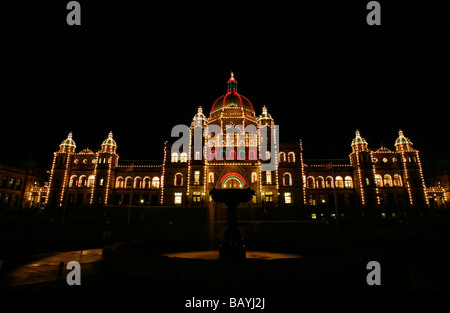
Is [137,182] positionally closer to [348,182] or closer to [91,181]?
[91,181]

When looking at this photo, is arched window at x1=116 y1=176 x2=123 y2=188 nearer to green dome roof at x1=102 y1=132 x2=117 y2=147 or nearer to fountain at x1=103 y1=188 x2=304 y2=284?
green dome roof at x1=102 y1=132 x2=117 y2=147

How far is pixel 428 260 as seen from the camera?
33.7ft

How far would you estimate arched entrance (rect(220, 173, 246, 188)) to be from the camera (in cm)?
4828

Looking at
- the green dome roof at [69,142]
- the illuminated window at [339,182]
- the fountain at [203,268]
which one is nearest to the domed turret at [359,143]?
the illuminated window at [339,182]

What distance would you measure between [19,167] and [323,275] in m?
81.2

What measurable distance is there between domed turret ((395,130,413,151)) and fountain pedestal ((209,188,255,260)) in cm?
6035

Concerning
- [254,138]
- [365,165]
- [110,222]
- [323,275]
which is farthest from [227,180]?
[323,275]

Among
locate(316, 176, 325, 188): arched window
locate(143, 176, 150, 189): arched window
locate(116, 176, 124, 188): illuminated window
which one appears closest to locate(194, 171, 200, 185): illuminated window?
locate(143, 176, 150, 189): arched window

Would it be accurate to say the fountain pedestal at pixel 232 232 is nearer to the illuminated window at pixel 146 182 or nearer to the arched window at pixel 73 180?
the illuminated window at pixel 146 182

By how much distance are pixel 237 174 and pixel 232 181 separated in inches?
71.4

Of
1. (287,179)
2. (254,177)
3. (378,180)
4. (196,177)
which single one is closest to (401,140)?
(378,180)

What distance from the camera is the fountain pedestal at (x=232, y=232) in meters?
9.63

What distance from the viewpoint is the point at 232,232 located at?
9883 millimetres
